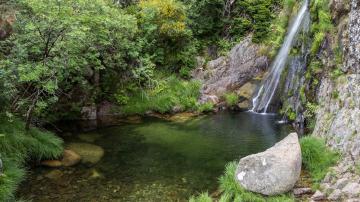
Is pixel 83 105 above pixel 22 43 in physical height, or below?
below

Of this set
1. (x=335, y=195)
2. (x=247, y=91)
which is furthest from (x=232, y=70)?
(x=335, y=195)

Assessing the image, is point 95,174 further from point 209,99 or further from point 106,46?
point 209,99

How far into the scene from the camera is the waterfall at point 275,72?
18.4 metres

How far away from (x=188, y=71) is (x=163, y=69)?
1369mm

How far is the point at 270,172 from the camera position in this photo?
9.54 meters

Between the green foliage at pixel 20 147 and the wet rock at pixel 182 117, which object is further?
the wet rock at pixel 182 117

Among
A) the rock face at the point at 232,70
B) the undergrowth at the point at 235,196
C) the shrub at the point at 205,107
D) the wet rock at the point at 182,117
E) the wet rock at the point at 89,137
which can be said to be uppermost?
the rock face at the point at 232,70

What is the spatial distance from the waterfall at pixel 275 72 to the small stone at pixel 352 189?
968 cm

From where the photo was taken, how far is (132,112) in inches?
754

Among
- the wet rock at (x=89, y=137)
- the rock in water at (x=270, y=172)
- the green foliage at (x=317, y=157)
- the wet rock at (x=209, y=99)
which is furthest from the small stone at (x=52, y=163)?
the wet rock at (x=209, y=99)

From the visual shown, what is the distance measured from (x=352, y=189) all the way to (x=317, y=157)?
1.85 m

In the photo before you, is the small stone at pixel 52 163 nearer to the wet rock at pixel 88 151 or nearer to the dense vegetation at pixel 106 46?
the wet rock at pixel 88 151

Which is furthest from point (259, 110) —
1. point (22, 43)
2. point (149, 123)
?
point (22, 43)

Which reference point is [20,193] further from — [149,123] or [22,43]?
[149,123]
